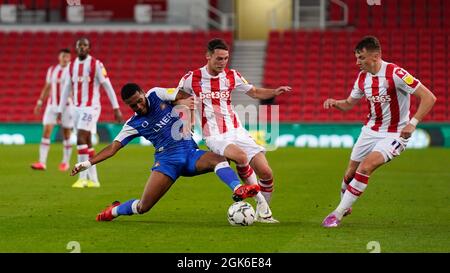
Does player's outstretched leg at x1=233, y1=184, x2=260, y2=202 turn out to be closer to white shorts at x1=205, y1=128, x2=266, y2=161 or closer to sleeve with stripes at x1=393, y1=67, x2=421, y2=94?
white shorts at x1=205, y1=128, x2=266, y2=161

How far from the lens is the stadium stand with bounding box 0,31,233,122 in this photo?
31188 millimetres

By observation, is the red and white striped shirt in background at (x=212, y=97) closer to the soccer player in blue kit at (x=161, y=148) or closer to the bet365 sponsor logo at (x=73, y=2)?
the soccer player in blue kit at (x=161, y=148)

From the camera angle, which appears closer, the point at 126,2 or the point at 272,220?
the point at 272,220

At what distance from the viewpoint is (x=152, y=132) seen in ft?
33.9

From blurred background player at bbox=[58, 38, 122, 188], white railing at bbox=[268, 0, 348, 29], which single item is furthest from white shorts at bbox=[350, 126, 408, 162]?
white railing at bbox=[268, 0, 348, 29]

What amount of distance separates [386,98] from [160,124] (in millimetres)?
2430

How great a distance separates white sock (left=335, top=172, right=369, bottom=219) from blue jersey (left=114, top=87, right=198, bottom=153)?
1765 millimetres

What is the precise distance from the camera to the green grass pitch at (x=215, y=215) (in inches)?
338

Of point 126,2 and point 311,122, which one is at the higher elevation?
point 126,2

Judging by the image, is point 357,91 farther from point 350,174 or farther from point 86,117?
point 86,117

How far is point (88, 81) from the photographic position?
581 inches
